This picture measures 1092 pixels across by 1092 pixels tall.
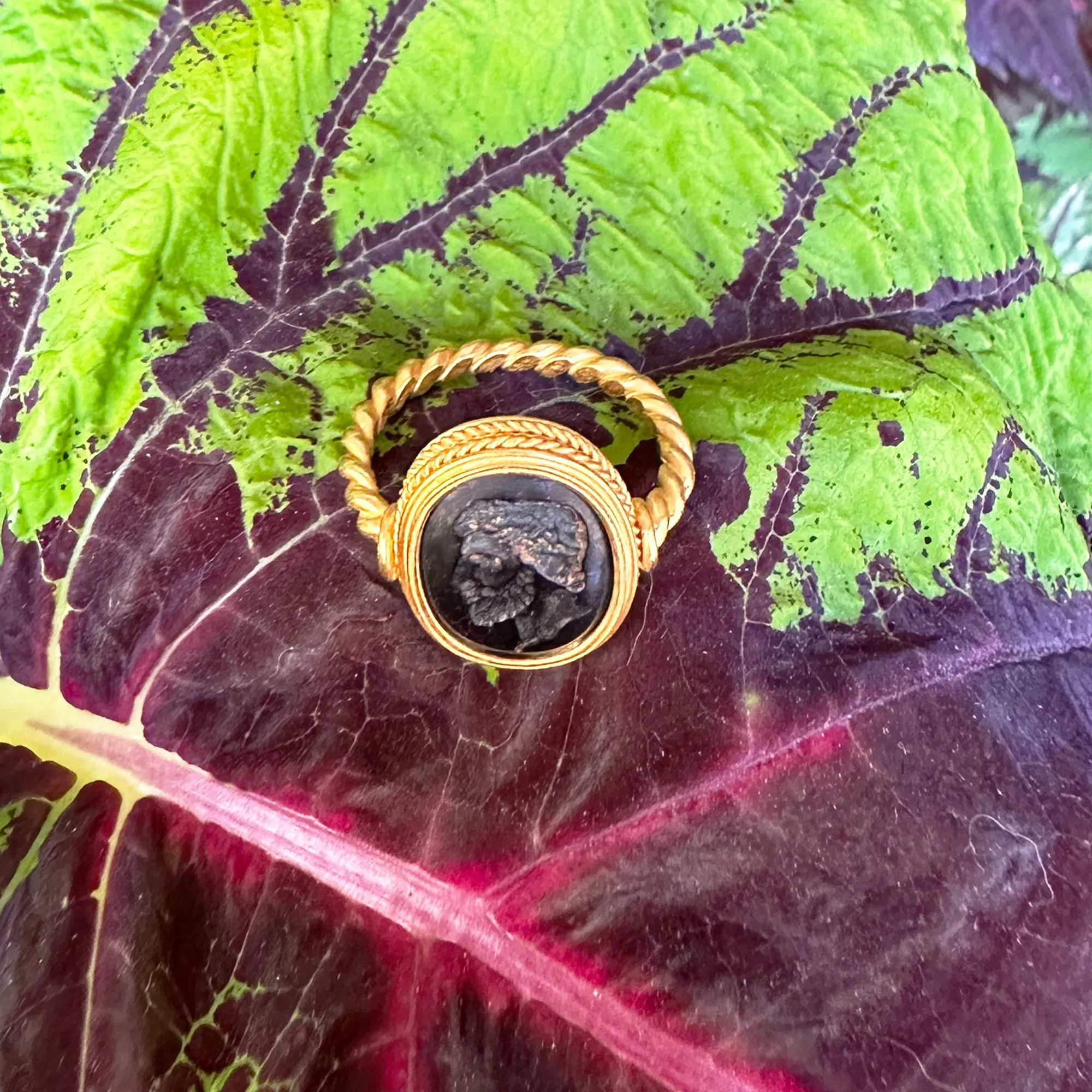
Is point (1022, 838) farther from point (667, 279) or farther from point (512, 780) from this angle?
point (667, 279)

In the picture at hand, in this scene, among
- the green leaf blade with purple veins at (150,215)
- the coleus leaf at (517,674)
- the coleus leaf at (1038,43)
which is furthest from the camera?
the coleus leaf at (1038,43)

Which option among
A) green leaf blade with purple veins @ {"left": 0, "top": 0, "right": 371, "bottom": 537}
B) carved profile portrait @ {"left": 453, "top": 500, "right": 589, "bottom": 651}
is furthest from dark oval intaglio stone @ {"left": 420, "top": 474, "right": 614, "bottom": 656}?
green leaf blade with purple veins @ {"left": 0, "top": 0, "right": 371, "bottom": 537}

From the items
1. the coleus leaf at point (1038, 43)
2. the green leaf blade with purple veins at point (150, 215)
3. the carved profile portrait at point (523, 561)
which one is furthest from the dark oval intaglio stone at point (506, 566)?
the coleus leaf at point (1038, 43)

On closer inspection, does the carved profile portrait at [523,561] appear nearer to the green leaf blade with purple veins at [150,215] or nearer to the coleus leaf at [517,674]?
the coleus leaf at [517,674]

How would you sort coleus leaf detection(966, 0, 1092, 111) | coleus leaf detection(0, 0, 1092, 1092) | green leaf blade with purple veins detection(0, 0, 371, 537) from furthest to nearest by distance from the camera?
coleus leaf detection(966, 0, 1092, 111) < green leaf blade with purple veins detection(0, 0, 371, 537) < coleus leaf detection(0, 0, 1092, 1092)

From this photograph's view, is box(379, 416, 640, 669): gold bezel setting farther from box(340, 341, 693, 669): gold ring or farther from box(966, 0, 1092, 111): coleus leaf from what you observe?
box(966, 0, 1092, 111): coleus leaf

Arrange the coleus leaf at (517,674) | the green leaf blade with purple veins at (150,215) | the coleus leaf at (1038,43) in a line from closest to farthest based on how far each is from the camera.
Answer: the coleus leaf at (517,674), the green leaf blade with purple veins at (150,215), the coleus leaf at (1038,43)

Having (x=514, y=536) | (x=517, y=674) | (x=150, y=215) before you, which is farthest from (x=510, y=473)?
(x=150, y=215)

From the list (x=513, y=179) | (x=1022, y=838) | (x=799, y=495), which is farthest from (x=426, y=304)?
(x=1022, y=838)
